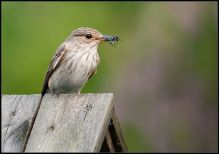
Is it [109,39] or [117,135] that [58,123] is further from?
[109,39]

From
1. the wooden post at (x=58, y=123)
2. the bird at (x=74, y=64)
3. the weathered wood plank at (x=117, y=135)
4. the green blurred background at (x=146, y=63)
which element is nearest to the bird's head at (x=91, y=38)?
the bird at (x=74, y=64)

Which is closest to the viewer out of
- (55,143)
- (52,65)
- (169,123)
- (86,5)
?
(55,143)

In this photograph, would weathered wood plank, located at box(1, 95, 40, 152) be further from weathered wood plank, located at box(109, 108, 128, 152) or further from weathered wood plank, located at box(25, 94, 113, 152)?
weathered wood plank, located at box(109, 108, 128, 152)

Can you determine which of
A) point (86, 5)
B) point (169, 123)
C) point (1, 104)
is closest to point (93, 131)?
point (1, 104)

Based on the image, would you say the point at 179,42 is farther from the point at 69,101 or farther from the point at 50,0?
the point at 69,101

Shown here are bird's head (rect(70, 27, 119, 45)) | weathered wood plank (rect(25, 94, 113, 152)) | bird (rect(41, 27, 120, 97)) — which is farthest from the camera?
bird's head (rect(70, 27, 119, 45))

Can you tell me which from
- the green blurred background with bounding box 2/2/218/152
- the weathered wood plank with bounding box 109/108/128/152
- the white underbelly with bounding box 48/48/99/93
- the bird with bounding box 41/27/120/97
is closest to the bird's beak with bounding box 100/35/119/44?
the bird with bounding box 41/27/120/97

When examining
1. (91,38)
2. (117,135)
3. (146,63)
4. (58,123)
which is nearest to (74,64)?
(91,38)
